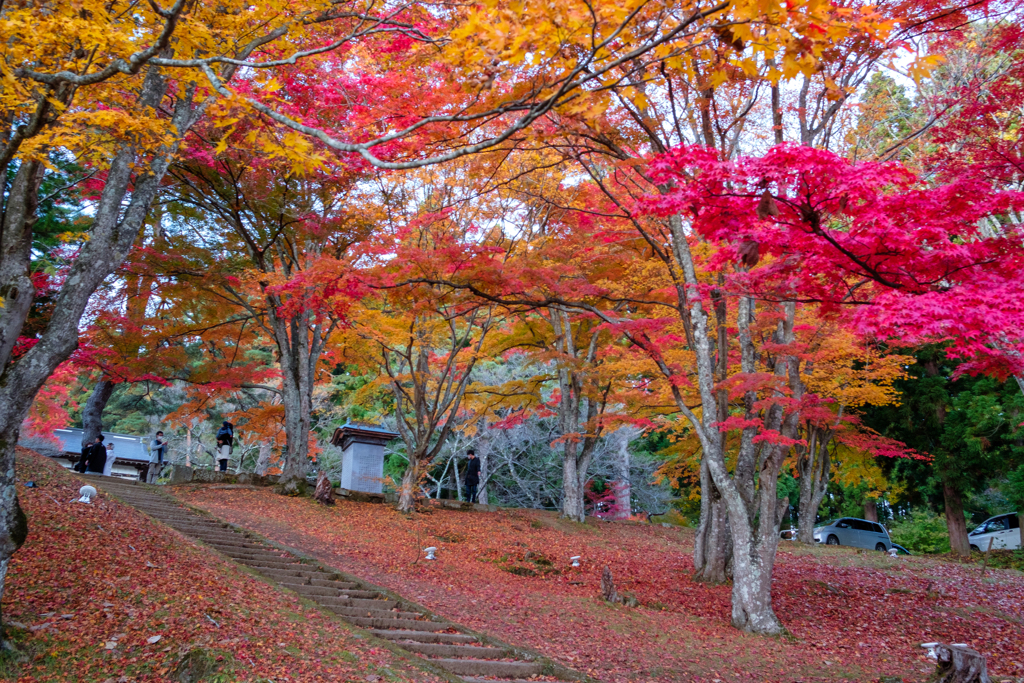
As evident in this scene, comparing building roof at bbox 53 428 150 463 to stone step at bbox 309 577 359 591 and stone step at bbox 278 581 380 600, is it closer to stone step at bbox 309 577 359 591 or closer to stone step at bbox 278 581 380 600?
stone step at bbox 309 577 359 591

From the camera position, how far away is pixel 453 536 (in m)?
12.8

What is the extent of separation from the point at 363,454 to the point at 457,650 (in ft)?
40.5

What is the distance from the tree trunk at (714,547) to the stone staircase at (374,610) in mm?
5290

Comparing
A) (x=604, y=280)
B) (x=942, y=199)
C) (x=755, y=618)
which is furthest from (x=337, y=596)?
(x=604, y=280)

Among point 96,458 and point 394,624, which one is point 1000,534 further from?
point 96,458

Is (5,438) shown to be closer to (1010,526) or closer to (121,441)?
(121,441)

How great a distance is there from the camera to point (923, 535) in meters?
23.1

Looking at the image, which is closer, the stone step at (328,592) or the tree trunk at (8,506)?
the tree trunk at (8,506)

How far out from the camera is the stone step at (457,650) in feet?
19.5

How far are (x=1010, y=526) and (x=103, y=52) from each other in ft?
78.6

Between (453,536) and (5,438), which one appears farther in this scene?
(453,536)

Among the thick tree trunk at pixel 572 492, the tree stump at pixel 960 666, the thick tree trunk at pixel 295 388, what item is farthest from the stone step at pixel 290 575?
the thick tree trunk at pixel 572 492

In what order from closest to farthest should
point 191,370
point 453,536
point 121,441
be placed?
point 453,536
point 191,370
point 121,441

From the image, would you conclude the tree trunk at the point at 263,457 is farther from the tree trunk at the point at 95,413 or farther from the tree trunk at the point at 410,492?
the tree trunk at the point at 410,492
